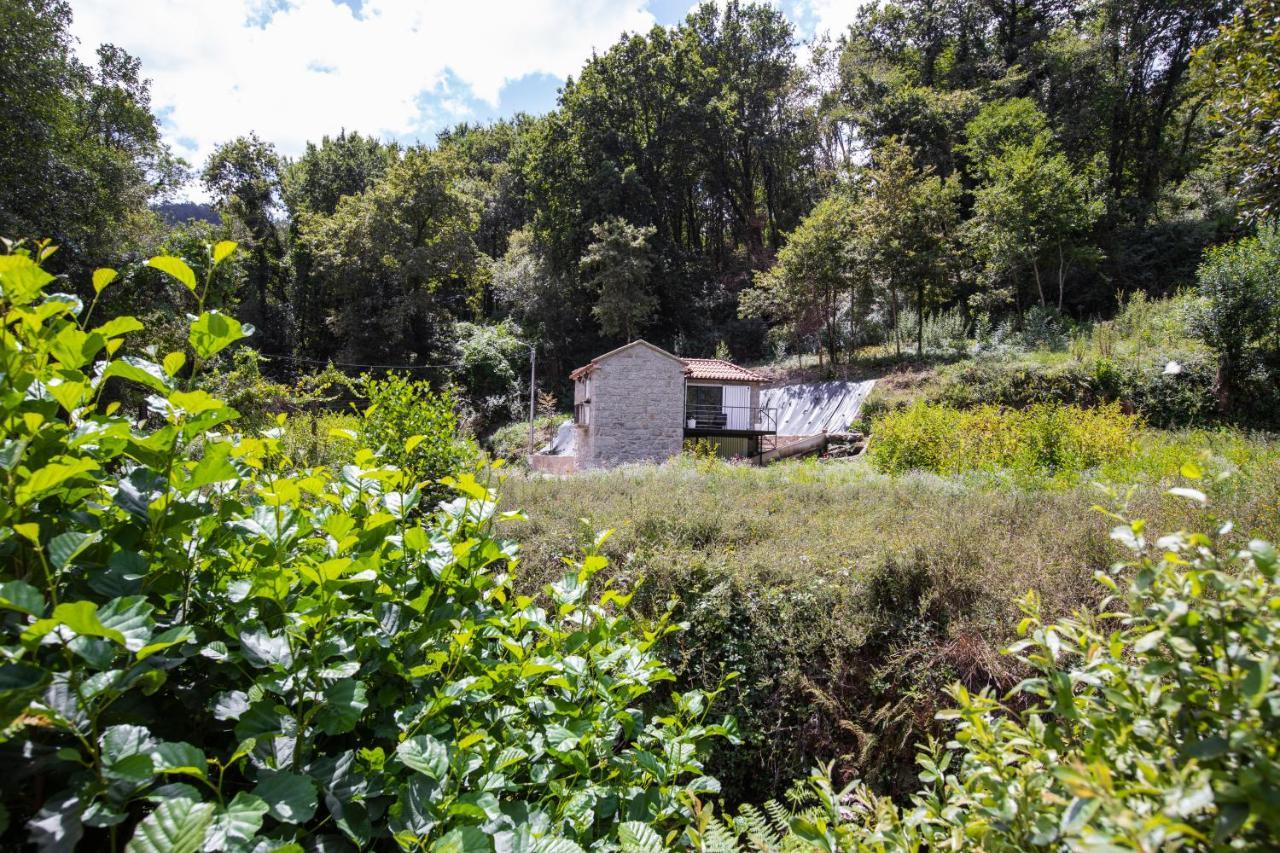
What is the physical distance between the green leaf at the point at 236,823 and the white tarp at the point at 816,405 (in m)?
20.0

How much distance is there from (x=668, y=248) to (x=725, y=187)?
22.9 ft

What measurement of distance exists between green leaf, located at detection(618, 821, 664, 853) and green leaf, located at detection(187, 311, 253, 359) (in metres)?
1.18

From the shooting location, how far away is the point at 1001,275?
23.7 meters

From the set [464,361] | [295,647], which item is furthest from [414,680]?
[464,361]

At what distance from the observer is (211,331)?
106 cm

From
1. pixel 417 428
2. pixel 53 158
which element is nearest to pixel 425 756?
pixel 417 428

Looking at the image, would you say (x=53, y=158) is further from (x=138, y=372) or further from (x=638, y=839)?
(x=638, y=839)

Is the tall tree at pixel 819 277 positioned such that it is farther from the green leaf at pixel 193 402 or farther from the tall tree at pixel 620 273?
the green leaf at pixel 193 402

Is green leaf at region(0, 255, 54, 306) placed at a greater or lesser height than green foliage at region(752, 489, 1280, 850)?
greater

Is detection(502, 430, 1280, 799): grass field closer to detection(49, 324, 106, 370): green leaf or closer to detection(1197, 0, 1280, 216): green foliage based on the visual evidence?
detection(1197, 0, 1280, 216): green foliage

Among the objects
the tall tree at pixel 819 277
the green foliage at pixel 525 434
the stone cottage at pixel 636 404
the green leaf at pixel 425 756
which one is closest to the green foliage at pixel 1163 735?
the green leaf at pixel 425 756

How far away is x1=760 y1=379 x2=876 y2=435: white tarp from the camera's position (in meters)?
20.3

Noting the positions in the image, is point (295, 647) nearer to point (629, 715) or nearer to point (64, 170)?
point (629, 715)

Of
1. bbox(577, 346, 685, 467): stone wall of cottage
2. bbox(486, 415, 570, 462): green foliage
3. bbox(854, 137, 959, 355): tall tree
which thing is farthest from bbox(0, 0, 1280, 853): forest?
bbox(486, 415, 570, 462): green foliage
